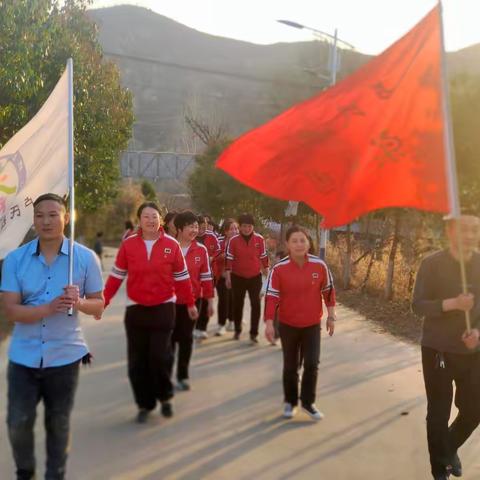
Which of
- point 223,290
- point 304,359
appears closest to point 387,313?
point 223,290

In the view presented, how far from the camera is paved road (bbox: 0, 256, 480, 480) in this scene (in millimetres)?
5074

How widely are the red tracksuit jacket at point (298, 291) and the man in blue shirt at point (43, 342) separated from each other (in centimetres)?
241

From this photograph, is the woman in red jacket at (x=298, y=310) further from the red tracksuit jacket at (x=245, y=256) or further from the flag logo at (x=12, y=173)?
the red tracksuit jacket at (x=245, y=256)

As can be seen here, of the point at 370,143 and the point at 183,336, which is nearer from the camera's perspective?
the point at 370,143

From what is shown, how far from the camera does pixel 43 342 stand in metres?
4.14

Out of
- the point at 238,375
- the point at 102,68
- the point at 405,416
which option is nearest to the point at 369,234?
the point at 102,68

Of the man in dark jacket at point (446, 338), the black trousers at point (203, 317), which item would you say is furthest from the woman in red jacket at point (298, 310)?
the black trousers at point (203, 317)

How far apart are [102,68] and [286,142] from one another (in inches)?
531

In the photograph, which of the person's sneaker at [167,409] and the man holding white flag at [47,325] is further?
the person's sneaker at [167,409]

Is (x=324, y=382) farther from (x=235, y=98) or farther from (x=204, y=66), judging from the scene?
(x=204, y=66)

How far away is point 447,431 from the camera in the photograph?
4.76 metres

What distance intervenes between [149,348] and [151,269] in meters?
0.70

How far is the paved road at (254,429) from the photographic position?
16.6 ft

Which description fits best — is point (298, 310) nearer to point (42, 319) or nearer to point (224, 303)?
point (42, 319)
